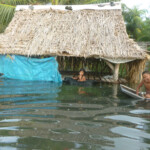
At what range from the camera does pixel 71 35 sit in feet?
31.1

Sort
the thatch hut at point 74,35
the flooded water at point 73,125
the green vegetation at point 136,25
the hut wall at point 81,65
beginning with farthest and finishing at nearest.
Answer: the green vegetation at point 136,25
the hut wall at point 81,65
the thatch hut at point 74,35
the flooded water at point 73,125

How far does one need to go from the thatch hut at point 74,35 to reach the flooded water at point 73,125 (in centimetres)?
368

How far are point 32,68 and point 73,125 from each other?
618cm

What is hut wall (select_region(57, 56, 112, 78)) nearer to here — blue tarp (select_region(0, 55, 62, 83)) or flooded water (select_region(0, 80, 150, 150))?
blue tarp (select_region(0, 55, 62, 83))

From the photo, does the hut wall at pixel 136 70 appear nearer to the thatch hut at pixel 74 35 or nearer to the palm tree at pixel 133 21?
the thatch hut at pixel 74 35

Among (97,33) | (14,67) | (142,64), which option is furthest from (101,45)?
(14,67)

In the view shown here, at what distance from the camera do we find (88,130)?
10.7 ft

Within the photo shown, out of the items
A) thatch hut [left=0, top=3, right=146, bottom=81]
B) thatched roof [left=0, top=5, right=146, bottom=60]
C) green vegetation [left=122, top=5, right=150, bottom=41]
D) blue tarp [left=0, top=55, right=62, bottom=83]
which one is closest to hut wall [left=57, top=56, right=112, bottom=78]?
thatch hut [left=0, top=3, right=146, bottom=81]

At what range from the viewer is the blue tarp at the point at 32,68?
9.08m

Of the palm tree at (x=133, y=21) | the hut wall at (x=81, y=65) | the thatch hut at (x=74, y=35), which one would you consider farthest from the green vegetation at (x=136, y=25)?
the thatch hut at (x=74, y=35)

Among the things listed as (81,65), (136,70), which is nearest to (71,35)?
(136,70)

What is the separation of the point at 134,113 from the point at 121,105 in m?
0.72

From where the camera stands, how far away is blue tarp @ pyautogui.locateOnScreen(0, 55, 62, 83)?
908cm

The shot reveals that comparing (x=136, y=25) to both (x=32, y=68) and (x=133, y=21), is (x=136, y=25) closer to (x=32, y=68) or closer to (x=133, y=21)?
(x=133, y=21)
